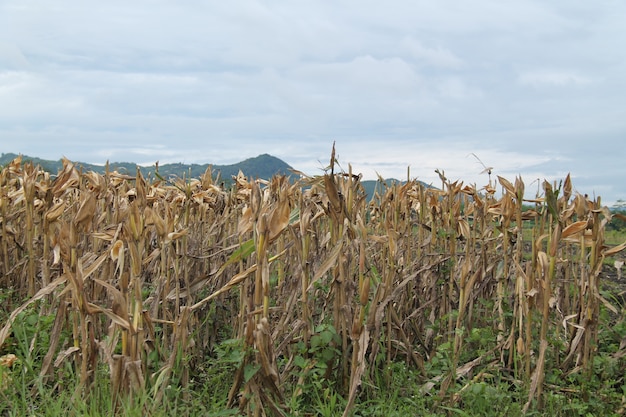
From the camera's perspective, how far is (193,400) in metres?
3.00

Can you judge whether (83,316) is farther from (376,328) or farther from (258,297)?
(376,328)

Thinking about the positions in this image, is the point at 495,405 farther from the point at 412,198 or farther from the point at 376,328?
the point at 412,198

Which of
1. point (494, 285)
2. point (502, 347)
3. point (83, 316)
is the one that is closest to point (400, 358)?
point (502, 347)

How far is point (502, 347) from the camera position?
144 inches

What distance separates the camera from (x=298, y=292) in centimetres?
315

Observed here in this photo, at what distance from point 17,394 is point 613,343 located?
12.2 feet

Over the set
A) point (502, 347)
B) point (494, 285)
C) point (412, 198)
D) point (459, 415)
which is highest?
point (412, 198)

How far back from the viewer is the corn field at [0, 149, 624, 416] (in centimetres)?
271

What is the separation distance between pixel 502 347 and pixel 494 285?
2.55ft

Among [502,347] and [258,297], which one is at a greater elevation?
[258,297]

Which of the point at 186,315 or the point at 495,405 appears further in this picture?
the point at 495,405

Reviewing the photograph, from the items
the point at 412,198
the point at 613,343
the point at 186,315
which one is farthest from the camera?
the point at 412,198

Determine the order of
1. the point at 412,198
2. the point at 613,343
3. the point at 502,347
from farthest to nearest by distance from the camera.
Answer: the point at 412,198, the point at 613,343, the point at 502,347

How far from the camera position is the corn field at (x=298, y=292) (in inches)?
107
